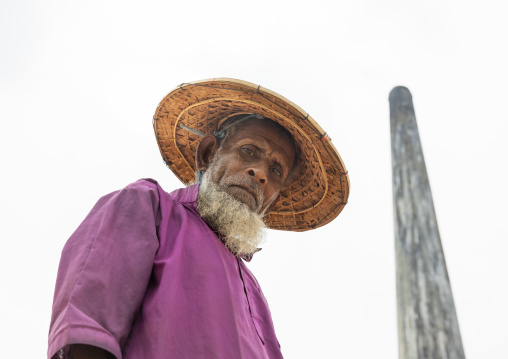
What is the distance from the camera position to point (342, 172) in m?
2.80

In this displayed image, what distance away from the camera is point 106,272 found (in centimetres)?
150

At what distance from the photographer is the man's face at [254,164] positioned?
2459 millimetres

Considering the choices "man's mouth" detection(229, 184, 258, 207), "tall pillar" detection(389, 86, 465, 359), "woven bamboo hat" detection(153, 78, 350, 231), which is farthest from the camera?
"woven bamboo hat" detection(153, 78, 350, 231)

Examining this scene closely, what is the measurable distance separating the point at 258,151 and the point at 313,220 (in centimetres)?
73

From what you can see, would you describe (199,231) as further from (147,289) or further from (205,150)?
(205,150)

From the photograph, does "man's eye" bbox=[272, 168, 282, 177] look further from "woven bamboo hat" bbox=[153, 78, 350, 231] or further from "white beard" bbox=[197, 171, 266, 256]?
"white beard" bbox=[197, 171, 266, 256]

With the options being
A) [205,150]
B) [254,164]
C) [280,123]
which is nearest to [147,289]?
[254,164]

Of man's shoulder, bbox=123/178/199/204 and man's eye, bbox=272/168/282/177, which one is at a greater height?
man's eye, bbox=272/168/282/177

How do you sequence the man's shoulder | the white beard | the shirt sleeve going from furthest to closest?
the white beard
the man's shoulder
the shirt sleeve

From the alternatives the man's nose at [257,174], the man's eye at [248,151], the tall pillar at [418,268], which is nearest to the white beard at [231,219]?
the man's nose at [257,174]

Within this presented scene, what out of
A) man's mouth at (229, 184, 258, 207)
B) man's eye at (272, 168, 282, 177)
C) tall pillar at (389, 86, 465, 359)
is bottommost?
tall pillar at (389, 86, 465, 359)

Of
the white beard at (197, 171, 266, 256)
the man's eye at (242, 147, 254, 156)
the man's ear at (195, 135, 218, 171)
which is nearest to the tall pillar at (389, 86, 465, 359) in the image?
the white beard at (197, 171, 266, 256)

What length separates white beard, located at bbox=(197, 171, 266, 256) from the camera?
2217mm

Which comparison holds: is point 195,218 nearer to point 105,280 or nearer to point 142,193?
point 142,193
